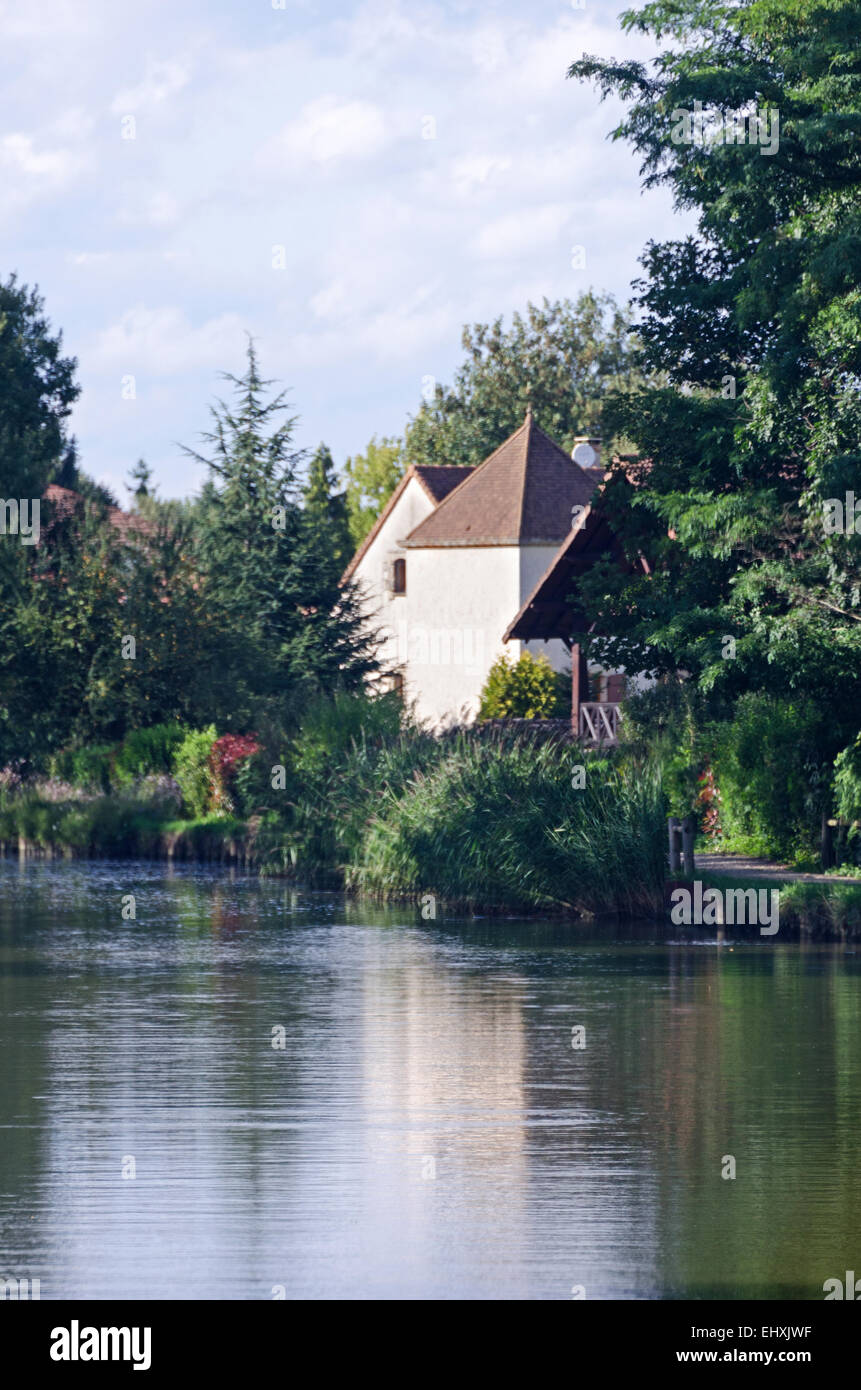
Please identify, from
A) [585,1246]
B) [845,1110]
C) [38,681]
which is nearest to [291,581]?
[38,681]

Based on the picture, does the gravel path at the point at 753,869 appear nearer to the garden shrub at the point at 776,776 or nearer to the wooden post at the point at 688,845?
the wooden post at the point at 688,845

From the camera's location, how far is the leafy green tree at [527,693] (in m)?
54.7

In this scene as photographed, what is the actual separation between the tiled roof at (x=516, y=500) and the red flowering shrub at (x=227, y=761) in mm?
19567

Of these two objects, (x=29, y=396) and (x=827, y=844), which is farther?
(x=29, y=396)

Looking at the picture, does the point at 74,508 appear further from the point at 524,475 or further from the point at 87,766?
the point at 87,766

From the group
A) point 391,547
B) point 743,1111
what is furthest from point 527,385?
point 743,1111

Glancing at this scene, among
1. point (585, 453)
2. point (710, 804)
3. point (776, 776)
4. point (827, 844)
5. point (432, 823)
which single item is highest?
point (585, 453)

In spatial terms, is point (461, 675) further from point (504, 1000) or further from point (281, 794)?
point (504, 1000)

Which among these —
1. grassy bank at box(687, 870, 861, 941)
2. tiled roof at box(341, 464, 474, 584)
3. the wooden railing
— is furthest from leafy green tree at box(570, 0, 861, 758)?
tiled roof at box(341, 464, 474, 584)

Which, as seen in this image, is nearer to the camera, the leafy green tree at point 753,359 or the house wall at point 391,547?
the leafy green tree at point 753,359

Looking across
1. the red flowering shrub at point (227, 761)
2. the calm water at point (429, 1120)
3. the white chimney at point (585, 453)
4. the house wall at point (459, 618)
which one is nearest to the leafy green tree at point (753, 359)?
the calm water at point (429, 1120)

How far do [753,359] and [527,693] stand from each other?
2255 cm

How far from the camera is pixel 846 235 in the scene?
90.0 ft

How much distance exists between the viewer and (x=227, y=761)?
4425cm
